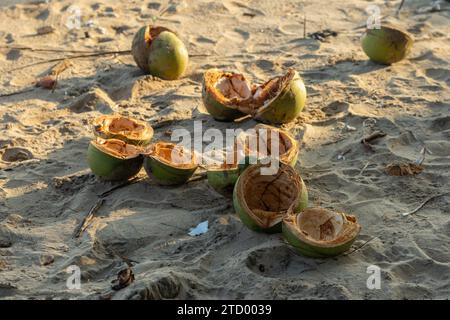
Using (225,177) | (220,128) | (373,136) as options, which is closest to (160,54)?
(220,128)

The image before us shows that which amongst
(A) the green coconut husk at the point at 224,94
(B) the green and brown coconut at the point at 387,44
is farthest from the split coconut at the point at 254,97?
(B) the green and brown coconut at the point at 387,44

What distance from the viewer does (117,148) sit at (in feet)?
15.4

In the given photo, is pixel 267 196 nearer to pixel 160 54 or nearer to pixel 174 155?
pixel 174 155

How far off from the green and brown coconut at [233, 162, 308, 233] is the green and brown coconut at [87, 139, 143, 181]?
2.82ft

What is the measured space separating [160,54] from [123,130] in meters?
1.30

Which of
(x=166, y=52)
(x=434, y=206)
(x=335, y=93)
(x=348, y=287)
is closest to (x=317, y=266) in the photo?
(x=348, y=287)

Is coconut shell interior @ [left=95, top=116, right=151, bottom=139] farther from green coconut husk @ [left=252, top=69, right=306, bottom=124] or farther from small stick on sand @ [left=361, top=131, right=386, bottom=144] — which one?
small stick on sand @ [left=361, top=131, right=386, bottom=144]

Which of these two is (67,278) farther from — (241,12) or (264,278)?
(241,12)

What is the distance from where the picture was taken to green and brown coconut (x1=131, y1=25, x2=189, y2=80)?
241 inches

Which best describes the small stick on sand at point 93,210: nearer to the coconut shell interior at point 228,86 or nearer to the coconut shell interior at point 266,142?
the coconut shell interior at point 266,142

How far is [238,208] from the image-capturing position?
3.95 meters

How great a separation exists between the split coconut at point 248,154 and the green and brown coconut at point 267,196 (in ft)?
0.48
